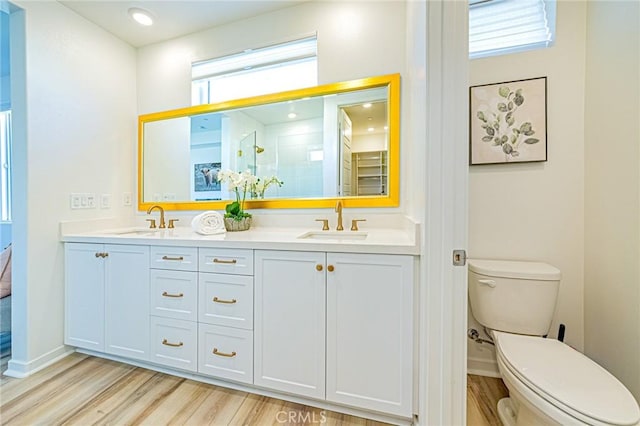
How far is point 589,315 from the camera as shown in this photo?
1.46 metres

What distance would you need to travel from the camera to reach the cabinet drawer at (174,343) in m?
1.53

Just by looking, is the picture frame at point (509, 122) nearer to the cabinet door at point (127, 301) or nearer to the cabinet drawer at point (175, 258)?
the cabinet drawer at point (175, 258)

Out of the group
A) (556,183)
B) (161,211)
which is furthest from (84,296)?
(556,183)

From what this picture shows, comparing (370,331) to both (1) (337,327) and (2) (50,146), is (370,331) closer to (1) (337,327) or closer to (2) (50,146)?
(1) (337,327)

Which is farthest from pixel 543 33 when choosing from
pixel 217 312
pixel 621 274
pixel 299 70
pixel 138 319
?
pixel 138 319

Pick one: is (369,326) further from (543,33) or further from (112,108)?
(112,108)

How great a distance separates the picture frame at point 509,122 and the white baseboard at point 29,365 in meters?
2.95

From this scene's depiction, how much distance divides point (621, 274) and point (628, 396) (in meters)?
0.57

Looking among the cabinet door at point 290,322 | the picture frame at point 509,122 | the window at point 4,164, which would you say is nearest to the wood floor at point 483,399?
the cabinet door at point 290,322

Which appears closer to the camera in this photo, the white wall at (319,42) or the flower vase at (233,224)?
the white wall at (319,42)

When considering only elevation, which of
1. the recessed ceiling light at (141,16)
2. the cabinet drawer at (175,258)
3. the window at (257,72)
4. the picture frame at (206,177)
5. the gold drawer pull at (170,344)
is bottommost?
the gold drawer pull at (170,344)

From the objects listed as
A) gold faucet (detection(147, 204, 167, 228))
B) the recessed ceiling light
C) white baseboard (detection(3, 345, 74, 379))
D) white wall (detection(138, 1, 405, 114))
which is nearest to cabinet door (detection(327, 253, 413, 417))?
white wall (detection(138, 1, 405, 114))

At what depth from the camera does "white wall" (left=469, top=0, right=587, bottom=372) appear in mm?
1496

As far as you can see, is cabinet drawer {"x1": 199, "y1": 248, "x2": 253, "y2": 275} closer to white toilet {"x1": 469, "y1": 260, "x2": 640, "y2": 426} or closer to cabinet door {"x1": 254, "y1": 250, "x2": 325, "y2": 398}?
cabinet door {"x1": 254, "y1": 250, "x2": 325, "y2": 398}
